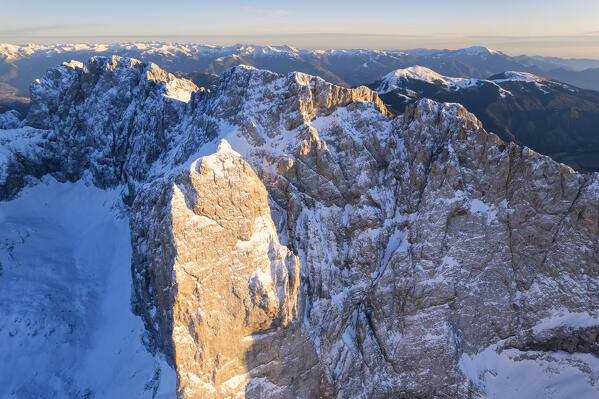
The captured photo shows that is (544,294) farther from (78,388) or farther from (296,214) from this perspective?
(78,388)

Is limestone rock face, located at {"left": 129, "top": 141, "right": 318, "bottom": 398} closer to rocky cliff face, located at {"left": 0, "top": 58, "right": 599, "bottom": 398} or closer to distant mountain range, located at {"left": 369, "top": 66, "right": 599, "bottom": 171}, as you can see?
rocky cliff face, located at {"left": 0, "top": 58, "right": 599, "bottom": 398}

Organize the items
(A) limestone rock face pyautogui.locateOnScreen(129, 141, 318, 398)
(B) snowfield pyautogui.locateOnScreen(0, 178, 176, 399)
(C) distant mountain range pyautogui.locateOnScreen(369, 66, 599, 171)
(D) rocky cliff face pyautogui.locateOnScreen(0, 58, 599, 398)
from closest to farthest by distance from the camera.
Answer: (A) limestone rock face pyautogui.locateOnScreen(129, 141, 318, 398), (D) rocky cliff face pyautogui.locateOnScreen(0, 58, 599, 398), (B) snowfield pyautogui.locateOnScreen(0, 178, 176, 399), (C) distant mountain range pyautogui.locateOnScreen(369, 66, 599, 171)

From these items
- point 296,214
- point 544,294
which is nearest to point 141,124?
point 296,214

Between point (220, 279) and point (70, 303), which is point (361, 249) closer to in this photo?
point (220, 279)

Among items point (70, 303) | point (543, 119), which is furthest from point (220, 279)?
point (543, 119)

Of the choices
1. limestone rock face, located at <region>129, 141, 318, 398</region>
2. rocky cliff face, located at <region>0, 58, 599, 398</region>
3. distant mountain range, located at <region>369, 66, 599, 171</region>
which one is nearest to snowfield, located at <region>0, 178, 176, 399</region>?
limestone rock face, located at <region>129, 141, 318, 398</region>

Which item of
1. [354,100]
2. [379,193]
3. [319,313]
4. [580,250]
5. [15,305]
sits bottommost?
[15,305]

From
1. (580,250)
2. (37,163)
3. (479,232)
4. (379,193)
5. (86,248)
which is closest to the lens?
(580,250)
